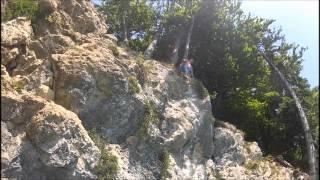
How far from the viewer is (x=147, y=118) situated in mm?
23625

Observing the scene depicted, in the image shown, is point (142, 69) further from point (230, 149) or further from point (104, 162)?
point (230, 149)

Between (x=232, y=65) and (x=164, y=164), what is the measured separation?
12.8m

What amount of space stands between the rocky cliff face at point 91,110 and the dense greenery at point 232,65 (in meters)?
6.45

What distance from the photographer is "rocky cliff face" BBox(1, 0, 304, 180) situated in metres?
19.2

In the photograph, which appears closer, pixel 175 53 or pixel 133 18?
pixel 175 53

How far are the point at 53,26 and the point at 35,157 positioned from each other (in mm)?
6851

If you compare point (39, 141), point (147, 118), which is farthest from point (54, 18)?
point (39, 141)

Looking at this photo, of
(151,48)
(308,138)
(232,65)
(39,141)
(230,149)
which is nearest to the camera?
(39,141)

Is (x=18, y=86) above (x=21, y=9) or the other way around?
the other way around

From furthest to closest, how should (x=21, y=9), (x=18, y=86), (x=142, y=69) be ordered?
(x=142, y=69) < (x=21, y=9) < (x=18, y=86)

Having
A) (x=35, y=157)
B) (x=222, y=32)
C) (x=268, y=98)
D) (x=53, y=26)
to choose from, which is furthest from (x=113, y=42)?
(x=268, y=98)

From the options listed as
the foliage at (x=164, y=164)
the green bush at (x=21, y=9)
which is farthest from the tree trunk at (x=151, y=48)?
the green bush at (x=21, y=9)

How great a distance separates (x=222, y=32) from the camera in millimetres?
34906

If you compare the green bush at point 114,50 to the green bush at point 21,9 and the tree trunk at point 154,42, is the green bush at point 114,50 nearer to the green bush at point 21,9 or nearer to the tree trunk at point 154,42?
→ the green bush at point 21,9
